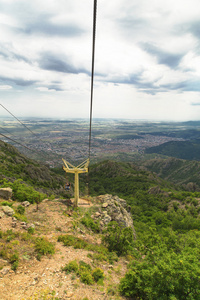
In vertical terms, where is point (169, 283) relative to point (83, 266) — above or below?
above

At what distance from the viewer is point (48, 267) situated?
50.6 feet

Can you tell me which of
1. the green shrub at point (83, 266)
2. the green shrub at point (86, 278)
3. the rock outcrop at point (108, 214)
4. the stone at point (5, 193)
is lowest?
the rock outcrop at point (108, 214)

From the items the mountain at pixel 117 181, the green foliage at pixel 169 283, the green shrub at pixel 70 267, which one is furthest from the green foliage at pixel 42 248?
the mountain at pixel 117 181

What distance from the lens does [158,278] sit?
1407 cm

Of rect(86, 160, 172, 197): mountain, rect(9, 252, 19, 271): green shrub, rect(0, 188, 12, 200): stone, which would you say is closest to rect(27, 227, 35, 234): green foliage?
rect(9, 252, 19, 271): green shrub

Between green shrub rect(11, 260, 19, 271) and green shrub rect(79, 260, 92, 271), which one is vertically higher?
green shrub rect(11, 260, 19, 271)

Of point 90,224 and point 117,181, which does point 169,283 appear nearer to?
point 90,224

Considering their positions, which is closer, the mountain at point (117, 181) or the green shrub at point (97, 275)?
the green shrub at point (97, 275)

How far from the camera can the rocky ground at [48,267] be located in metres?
12.3

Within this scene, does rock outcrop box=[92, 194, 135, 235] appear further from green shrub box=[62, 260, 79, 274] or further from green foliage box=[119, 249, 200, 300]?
green foliage box=[119, 249, 200, 300]

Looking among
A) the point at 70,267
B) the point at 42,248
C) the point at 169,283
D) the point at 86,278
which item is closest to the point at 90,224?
the point at 42,248

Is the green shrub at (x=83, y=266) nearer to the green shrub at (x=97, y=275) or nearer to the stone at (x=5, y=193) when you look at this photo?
the green shrub at (x=97, y=275)

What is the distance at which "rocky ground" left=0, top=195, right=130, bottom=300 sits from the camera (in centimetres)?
1230

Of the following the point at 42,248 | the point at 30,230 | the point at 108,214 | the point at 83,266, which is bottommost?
the point at 108,214
